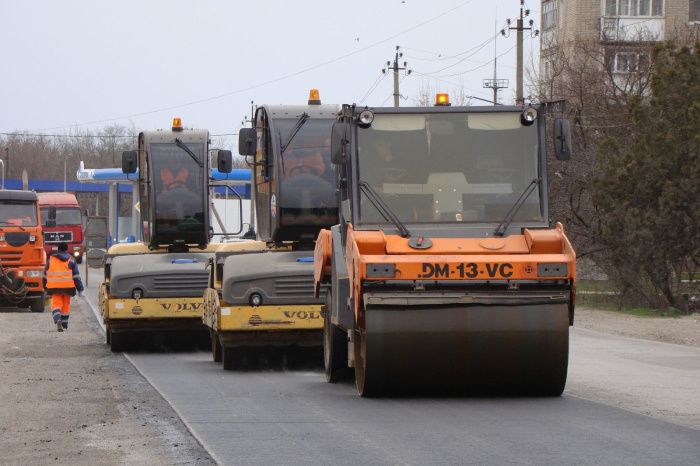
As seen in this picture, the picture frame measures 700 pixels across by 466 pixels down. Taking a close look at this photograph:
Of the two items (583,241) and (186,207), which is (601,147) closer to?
(583,241)

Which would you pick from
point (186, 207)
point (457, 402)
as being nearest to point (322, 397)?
point (457, 402)

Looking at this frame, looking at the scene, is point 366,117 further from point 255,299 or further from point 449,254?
point 255,299

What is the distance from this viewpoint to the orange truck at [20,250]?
3341 cm

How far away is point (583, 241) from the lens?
3953cm

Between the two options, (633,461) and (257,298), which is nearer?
(633,461)

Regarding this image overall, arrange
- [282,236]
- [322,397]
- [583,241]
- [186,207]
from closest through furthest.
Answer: [322,397], [282,236], [186,207], [583,241]

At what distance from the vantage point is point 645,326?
2769cm

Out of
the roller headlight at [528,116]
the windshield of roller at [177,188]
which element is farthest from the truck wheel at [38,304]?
the roller headlight at [528,116]

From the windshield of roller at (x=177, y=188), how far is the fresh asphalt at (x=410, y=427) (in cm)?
687

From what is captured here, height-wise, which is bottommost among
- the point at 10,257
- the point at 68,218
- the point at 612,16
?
the point at 10,257

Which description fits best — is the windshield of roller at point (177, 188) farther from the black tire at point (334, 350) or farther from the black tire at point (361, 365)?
the black tire at point (361, 365)

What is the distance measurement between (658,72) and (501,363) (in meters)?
19.1

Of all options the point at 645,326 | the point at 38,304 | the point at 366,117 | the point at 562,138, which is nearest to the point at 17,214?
the point at 38,304

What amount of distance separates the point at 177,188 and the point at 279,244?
462cm
